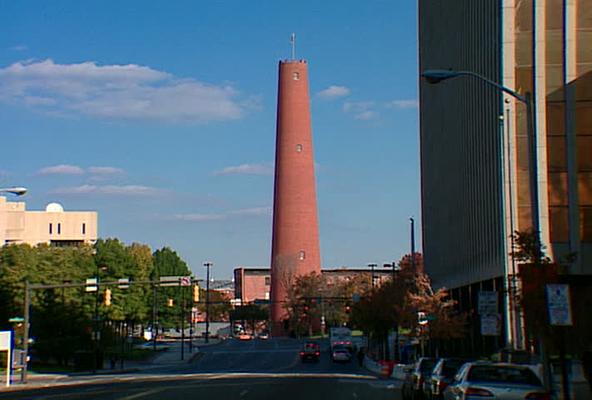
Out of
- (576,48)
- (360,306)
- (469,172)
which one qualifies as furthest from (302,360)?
(576,48)

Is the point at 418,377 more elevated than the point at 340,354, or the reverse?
the point at 418,377

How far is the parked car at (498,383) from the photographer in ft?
60.8

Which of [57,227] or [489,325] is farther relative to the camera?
[57,227]

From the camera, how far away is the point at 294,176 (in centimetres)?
12225

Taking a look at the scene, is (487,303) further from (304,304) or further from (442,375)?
(304,304)

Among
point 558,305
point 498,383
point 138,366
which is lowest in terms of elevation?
point 138,366

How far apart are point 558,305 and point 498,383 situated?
2.51 meters

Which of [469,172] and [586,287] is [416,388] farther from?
[469,172]

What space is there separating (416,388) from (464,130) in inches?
1425

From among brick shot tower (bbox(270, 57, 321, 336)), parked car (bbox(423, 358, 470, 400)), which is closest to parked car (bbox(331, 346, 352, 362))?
brick shot tower (bbox(270, 57, 321, 336))

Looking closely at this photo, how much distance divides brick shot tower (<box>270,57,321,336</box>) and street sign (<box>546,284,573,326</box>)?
101629 mm

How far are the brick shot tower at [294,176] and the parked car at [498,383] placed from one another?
334ft

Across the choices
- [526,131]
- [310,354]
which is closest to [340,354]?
[310,354]

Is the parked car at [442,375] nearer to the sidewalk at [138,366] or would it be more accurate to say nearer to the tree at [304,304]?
the sidewalk at [138,366]
